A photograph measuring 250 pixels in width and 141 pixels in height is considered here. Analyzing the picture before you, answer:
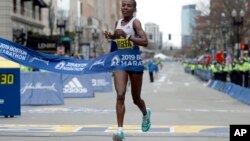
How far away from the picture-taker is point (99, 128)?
492 inches

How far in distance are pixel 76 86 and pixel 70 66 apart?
15.1m

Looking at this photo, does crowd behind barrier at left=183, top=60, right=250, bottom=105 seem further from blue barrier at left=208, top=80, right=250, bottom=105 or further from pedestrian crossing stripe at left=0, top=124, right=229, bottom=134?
pedestrian crossing stripe at left=0, top=124, right=229, bottom=134

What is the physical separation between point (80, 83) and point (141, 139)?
611 inches

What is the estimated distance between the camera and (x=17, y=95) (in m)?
15.4

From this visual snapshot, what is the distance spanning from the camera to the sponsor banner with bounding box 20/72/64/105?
69.0 feet

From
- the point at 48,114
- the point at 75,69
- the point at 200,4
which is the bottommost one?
the point at 48,114

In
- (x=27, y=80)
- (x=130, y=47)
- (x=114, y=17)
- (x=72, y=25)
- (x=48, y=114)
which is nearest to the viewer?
(x=130, y=47)

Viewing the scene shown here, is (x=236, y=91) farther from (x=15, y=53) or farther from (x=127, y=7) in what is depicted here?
(x=127, y=7)

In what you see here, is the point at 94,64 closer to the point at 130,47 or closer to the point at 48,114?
the point at 130,47

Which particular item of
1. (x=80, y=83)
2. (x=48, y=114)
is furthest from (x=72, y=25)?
(x=48, y=114)

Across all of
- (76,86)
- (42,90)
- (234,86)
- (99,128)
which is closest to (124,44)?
(99,128)

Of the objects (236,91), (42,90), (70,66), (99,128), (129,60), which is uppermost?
(129,60)

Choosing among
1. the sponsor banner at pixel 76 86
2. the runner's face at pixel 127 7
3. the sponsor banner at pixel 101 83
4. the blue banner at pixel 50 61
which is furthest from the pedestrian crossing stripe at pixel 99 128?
the sponsor banner at pixel 101 83

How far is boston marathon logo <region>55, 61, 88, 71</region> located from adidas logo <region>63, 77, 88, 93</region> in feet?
48.3
